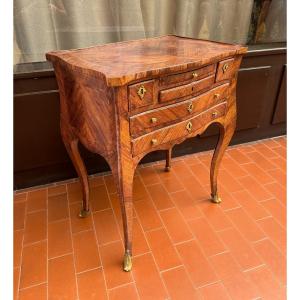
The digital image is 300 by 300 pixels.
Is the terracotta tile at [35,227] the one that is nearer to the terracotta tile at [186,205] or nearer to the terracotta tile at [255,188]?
the terracotta tile at [186,205]

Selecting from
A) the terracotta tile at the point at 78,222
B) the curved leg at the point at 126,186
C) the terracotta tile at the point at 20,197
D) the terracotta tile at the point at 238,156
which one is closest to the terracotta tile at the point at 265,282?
the curved leg at the point at 126,186

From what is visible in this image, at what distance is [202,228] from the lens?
190 cm

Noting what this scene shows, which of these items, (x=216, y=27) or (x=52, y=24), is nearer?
(x=52, y=24)

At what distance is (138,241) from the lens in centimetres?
181

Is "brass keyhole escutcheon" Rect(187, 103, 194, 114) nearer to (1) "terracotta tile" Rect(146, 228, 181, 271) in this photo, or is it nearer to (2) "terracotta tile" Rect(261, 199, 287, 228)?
(1) "terracotta tile" Rect(146, 228, 181, 271)

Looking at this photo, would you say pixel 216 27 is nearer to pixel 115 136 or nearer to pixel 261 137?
pixel 261 137

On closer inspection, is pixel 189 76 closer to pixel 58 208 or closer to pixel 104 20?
pixel 104 20

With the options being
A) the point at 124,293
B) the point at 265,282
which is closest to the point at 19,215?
the point at 124,293

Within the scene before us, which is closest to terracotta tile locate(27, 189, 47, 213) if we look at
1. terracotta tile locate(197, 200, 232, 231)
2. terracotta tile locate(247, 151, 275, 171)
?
terracotta tile locate(197, 200, 232, 231)

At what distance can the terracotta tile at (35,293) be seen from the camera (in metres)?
1.48

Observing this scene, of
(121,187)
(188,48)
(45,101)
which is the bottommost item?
(121,187)

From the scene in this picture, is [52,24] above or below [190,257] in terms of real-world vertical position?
above
